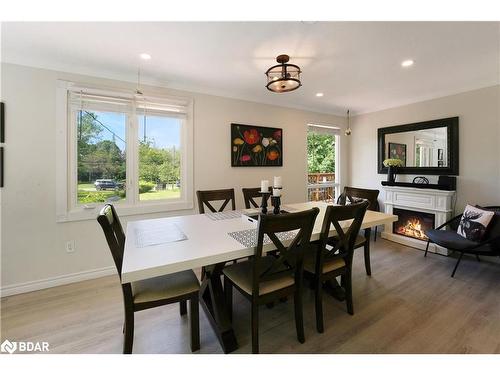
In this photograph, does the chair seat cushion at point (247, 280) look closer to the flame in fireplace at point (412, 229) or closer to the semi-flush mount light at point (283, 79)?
the semi-flush mount light at point (283, 79)

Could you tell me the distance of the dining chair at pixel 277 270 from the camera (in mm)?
1337

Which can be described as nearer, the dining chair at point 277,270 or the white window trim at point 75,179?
the dining chair at point 277,270

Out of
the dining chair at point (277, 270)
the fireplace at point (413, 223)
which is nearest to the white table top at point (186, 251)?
the dining chair at point (277, 270)

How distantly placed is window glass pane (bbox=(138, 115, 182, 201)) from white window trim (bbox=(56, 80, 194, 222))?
7 centimetres

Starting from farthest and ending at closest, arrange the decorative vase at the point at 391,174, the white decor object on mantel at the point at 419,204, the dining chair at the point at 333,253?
the decorative vase at the point at 391,174
the white decor object on mantel at the point at 419,204
the dining chair at the point at 333,253

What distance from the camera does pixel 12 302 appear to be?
2.11m

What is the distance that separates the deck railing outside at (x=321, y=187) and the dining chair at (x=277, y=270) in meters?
2.92

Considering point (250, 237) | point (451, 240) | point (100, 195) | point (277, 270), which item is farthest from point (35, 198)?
point (451, 240)

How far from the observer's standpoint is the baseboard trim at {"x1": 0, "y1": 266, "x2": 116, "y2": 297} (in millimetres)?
2238

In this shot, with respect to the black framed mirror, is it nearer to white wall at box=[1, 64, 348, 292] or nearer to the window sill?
the window sill

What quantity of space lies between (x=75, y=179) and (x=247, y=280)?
2.32 meters

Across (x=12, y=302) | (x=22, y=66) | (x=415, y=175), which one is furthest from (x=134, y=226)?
(x=415, y=175)
